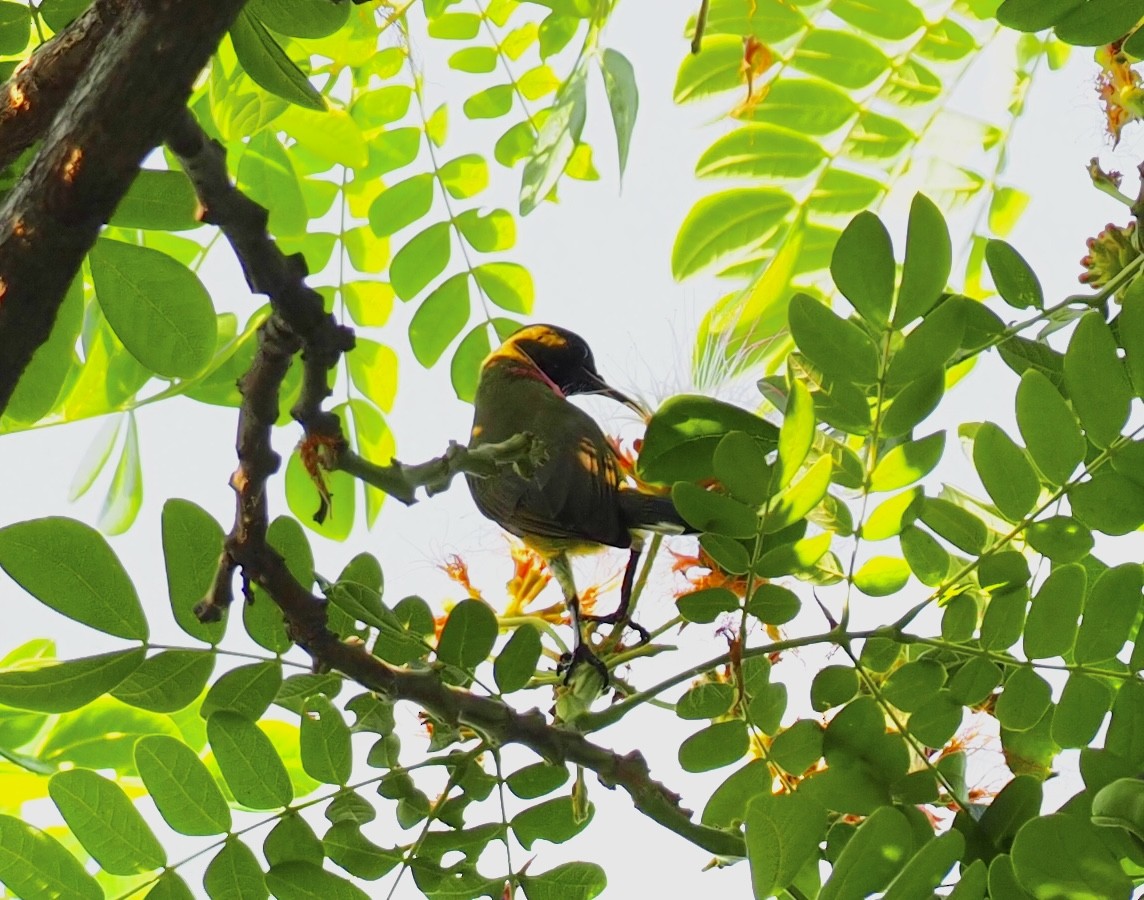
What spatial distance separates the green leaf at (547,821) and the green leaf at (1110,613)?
0.29 meters

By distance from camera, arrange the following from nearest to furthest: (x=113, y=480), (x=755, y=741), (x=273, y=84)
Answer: (x=273, y=84) → (x=755, y=741) → (x=113, y=480)

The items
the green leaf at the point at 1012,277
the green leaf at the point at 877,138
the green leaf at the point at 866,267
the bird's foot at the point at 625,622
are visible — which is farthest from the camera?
the green leaf at the point at 877,138

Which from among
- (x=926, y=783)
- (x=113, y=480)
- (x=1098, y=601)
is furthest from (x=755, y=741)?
(x=113, y=480)

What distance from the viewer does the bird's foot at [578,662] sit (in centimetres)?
73

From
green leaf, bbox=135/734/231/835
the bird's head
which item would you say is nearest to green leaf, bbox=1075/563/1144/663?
green leaf, bbox=135/734/231/835

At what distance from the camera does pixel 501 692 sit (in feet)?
2.29

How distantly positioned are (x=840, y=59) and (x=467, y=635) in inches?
27.0

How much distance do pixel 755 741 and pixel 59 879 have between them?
396 millimetres

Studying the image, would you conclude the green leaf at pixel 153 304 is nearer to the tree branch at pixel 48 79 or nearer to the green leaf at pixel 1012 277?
the tree branch at pixel 48 79

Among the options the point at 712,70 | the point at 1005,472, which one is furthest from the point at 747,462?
the point at 712,70

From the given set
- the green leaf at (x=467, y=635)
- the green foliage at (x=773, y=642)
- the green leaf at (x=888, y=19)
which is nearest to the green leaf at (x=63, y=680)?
the green foliage at (x=773, y=642)

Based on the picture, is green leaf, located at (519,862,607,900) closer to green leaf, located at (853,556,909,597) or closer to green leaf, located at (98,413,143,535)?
green leaf, located at (853,556,909,597)

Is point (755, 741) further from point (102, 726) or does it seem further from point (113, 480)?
point (113, 480)

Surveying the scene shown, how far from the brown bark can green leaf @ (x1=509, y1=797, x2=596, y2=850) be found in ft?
1.21
